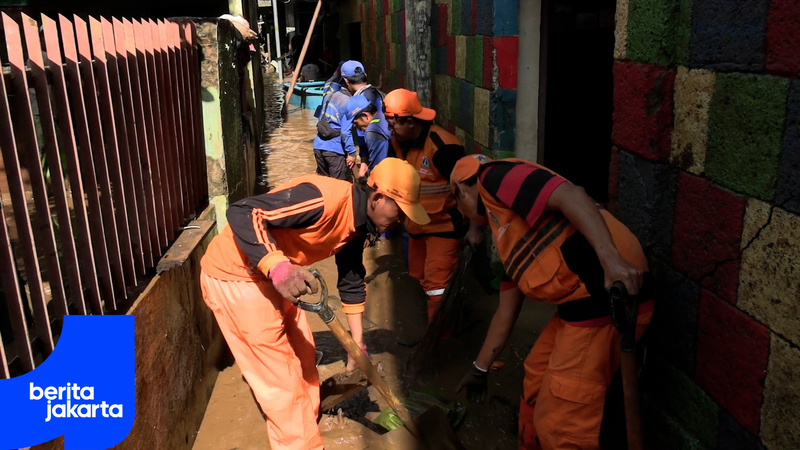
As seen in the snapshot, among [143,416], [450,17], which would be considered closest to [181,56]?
[143,416]

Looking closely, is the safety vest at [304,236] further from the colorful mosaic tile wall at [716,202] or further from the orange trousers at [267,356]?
the colorful mosaic tile wall at [716,202]

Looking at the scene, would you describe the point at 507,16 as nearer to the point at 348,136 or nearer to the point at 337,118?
the point at 348,136

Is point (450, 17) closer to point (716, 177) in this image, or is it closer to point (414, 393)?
point (414, 393)

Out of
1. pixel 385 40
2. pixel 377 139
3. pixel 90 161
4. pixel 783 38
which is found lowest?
pixel 377 139

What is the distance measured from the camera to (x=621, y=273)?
224 centimetres

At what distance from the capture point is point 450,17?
5.83m

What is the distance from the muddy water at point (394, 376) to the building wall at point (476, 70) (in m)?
1.23

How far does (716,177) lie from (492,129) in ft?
8.32

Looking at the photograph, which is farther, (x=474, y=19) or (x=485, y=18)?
(x=474, y=19)

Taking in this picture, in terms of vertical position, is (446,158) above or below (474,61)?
below

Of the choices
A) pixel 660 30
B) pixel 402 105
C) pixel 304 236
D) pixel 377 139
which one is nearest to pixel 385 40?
pixel 377 139

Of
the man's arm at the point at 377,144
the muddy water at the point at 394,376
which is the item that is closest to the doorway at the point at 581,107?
the man's arm at the point at 377,144

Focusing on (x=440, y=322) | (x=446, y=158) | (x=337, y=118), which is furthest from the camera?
(x=337, y=118)

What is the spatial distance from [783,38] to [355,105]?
14.2ft
